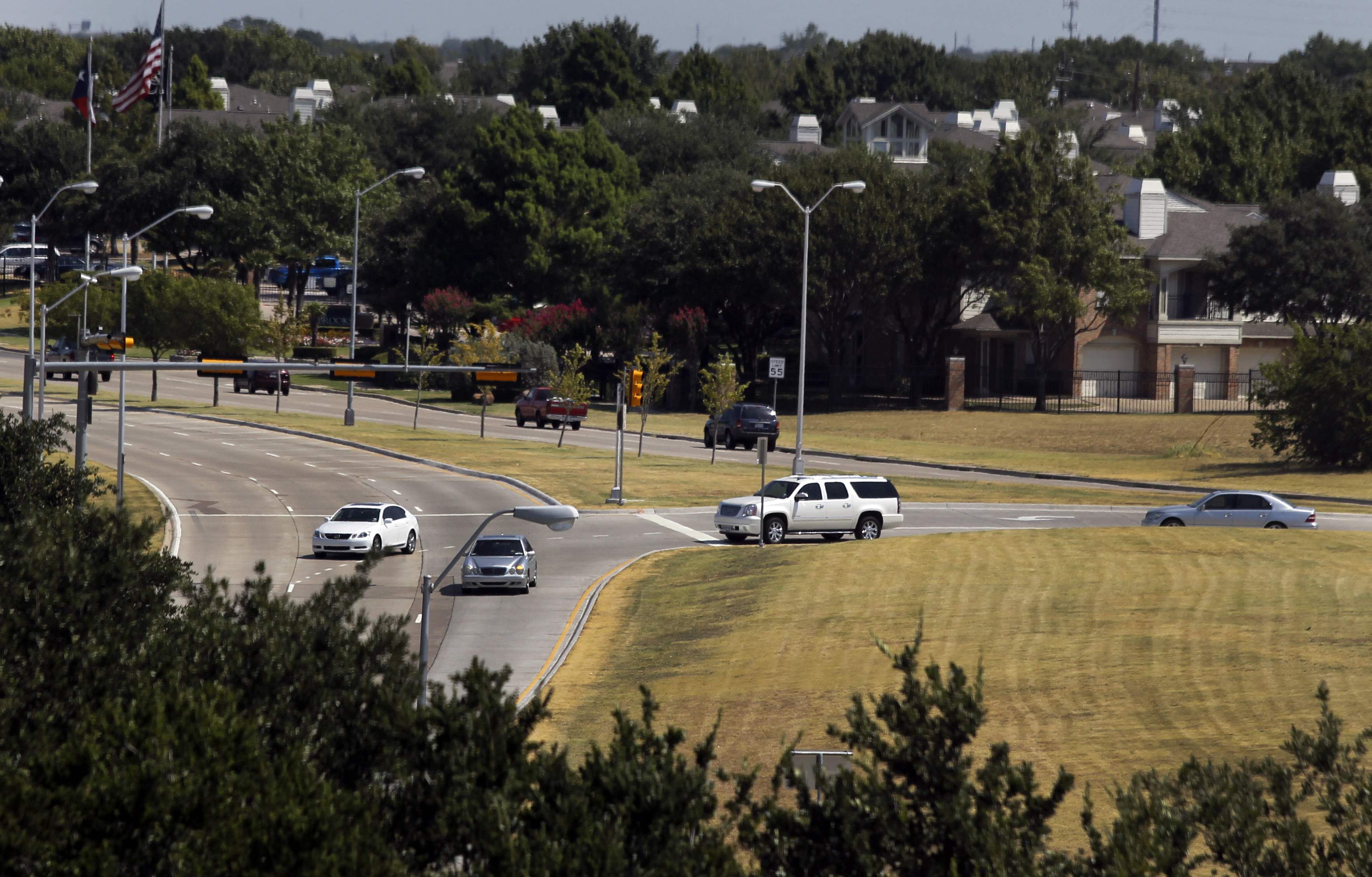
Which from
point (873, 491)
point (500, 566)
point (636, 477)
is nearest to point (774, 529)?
point (873, 491)

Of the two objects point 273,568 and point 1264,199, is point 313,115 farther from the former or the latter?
point 273,568

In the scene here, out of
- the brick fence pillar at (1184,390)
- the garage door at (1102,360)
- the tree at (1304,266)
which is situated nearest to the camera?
the brick fence pillar at (1184,390)

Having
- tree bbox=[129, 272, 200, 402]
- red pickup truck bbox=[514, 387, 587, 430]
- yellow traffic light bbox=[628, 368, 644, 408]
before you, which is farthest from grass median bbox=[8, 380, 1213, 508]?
tree bbox=[129, 272, 200, 402]

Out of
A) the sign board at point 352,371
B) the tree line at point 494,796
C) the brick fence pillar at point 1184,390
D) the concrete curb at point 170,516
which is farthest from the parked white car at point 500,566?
the brick fence pillar at point 1184,390

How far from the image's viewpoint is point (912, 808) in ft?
30.6

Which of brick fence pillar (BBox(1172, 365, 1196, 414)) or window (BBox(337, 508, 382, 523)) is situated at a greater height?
brick fence pillar (BBox(1172, 365, 1196, 414))

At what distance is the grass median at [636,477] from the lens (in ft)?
153

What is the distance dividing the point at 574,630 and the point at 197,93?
131 meters

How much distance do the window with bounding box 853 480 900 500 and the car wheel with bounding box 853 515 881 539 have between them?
521mm

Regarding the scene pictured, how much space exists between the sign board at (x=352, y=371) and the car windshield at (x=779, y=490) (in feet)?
38.4

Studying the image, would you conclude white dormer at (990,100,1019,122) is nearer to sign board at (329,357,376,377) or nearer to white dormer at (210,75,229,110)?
white dormer at (210,75,229,110)

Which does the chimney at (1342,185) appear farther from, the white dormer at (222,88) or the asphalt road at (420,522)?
the white dormer at (222,88)

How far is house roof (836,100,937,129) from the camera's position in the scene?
360ft

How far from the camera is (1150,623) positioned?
24.8 m
